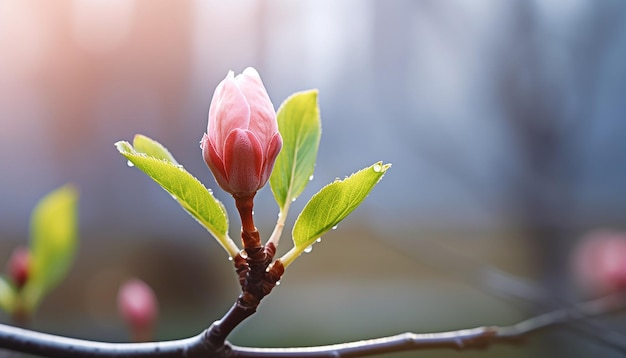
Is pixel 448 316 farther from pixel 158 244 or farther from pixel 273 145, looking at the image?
pixel 273 145

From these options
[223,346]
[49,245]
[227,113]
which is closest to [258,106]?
[227,113]

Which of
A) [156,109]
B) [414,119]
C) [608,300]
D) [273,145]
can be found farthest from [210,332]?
[156,109]

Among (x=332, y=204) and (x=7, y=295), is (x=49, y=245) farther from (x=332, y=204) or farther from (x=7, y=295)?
(x=332, y=204)

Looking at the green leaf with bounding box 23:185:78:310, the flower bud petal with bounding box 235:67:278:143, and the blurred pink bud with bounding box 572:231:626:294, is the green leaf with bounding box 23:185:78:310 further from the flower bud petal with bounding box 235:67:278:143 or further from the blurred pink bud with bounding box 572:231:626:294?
the blurred pink bud with bounding box 572:231:626:294

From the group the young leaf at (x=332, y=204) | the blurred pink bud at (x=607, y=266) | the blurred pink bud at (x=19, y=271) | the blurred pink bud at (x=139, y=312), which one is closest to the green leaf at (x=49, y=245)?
the blurred pink bud at (x=19, y=271)

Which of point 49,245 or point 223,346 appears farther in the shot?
point 49,245

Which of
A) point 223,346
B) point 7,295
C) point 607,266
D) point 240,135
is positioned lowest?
point 7,295

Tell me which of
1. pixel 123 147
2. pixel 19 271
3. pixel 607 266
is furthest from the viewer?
pixel 607 266
